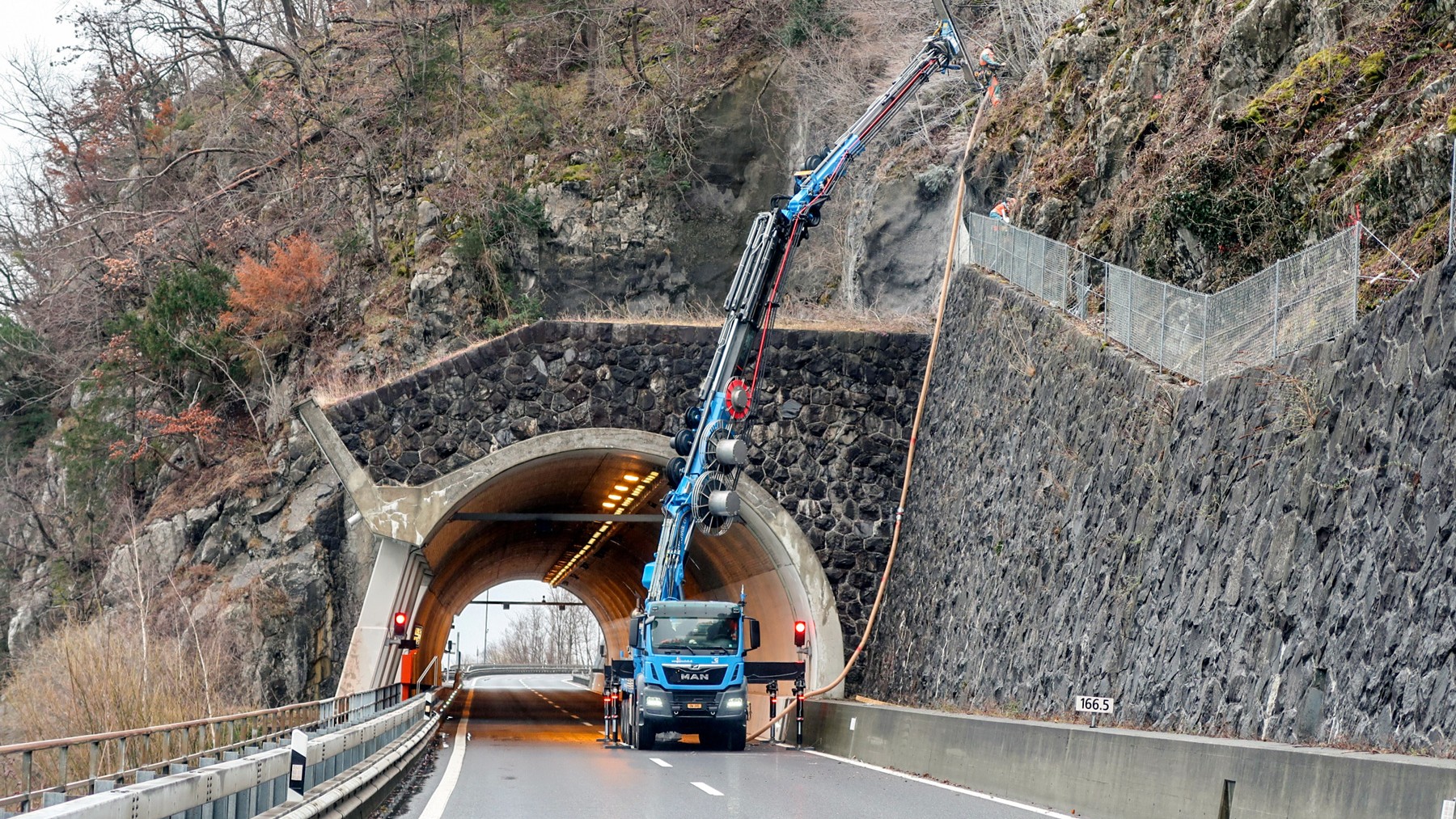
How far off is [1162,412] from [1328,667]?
18.7 feet

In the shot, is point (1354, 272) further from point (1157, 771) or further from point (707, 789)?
point (707, 789)

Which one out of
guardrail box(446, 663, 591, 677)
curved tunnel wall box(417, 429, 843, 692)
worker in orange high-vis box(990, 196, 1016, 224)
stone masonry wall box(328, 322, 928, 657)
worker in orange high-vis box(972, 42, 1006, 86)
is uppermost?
worker in orange high-vis box(972, 42, 1006, 86)

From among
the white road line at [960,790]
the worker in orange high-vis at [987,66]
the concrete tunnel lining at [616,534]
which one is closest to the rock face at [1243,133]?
the worker in orange high-vis at [987,66]

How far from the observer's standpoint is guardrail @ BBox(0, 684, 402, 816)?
7.43 metres

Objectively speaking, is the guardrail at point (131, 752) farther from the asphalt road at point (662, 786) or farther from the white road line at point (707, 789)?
the white road line at point (707, 789)

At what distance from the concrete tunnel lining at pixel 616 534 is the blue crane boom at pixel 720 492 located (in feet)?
7.08

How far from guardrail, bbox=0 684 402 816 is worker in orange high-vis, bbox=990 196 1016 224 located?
598 inches

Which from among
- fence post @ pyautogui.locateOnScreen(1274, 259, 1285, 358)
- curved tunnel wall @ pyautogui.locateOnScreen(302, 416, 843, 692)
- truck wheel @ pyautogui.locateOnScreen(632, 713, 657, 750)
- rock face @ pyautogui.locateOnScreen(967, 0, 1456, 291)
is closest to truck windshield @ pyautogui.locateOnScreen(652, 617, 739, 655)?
truck wheel @ pyautogui.locateOnScreen(632, 713, 657, 750)

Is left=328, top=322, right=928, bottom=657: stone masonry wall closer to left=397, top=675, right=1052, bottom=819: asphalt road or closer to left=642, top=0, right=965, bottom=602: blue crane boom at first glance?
left=642, top=0, right=965, bottom=602: blue crane boom

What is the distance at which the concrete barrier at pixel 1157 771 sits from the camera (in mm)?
8133

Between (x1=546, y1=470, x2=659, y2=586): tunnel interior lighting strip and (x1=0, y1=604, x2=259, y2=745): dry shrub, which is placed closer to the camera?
(x1=0, y1=604, x2=259, y2=745): dry shrub

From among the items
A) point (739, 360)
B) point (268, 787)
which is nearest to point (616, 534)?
point (739, 360)

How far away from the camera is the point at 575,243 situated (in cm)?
4012

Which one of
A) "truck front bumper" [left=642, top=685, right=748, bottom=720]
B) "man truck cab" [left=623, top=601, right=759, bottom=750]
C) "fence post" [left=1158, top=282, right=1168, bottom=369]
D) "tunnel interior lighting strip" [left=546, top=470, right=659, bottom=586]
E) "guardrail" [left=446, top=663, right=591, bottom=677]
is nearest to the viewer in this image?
"fence post" [left=1158, top=282, right=1168, bottom=369]
